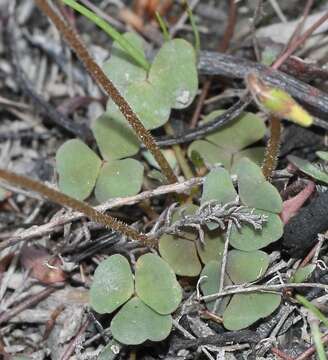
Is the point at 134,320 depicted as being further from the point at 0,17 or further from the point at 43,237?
the point at 0,17

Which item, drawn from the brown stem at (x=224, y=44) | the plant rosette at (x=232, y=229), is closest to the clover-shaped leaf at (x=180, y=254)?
the plant rosette at (x=232, y=229)

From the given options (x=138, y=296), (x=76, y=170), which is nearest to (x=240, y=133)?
(x=76, y=170)

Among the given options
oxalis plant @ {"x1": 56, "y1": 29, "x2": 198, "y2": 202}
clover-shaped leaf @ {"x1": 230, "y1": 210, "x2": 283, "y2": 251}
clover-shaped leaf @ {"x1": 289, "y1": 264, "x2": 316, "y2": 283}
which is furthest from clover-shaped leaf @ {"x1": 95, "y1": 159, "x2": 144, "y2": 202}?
clover-shaped leaf @ {"x1": 289, "y1": 264, "x2": 316, "y2": 283}

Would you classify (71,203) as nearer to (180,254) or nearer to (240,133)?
(180,254)

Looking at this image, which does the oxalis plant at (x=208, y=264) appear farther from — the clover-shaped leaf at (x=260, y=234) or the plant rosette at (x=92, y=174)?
the plant rosette at (x=92, y=174)

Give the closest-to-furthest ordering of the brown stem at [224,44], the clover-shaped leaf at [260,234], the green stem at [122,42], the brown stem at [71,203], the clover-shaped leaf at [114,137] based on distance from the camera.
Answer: the brown stem at [71,203]
the clover-shaped leaf at [260,234]
the green stem at [122,42]
the clover-shaped leaf at [114,137]
the brown stem at [224,44]

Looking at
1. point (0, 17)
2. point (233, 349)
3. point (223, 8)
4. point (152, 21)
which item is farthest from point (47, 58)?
point (233, 349)
